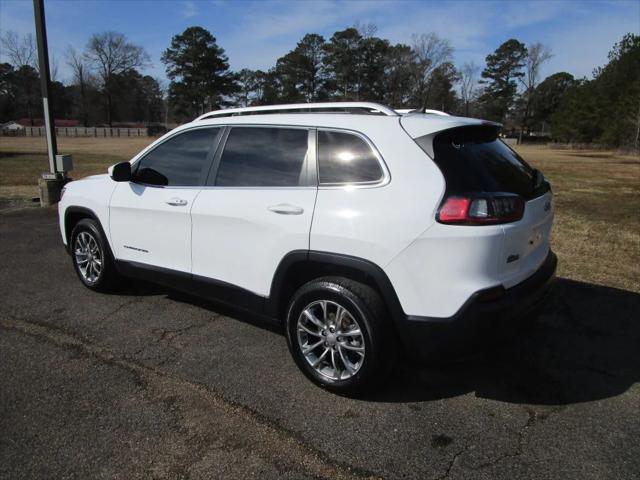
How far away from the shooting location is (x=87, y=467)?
2.42 m

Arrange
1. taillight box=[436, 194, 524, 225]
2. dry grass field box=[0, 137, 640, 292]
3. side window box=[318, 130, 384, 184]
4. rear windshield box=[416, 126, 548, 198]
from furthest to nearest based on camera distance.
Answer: dry grass field box=[0, 137, 640, 292]
side window box=[318, 130, 384, 184]
rear windshield box=[416, 126, 548, 198]
taillight box=[436, 194, 524, 225]

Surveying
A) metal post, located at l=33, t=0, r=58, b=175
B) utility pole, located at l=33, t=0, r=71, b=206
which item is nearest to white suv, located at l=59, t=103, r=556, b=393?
utility pole, located at l=33, t=0, r=71, b=206

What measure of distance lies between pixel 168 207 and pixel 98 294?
1566 mm

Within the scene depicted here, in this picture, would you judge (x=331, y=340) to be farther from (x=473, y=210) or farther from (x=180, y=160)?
(x=180, y=160)

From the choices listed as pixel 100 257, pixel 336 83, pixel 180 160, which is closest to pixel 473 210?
pixel 180 160

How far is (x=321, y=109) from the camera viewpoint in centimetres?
343

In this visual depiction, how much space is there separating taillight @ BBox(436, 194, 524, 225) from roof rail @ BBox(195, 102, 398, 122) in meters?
0.74

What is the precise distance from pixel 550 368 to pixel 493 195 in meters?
1.55

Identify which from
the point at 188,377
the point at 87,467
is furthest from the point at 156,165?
the point at 87,467

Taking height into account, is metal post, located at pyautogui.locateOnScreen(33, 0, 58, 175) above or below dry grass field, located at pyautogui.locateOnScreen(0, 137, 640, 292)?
above

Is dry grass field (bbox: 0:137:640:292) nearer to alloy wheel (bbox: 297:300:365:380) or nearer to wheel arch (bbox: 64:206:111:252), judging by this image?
alloy wheel (bbox: 297:300:365:380)

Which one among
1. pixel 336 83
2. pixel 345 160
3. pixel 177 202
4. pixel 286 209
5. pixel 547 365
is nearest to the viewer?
pixel 345 160

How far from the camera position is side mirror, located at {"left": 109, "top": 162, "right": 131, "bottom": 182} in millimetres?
4203

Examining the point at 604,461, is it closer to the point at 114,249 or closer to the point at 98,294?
the point at 114,249
